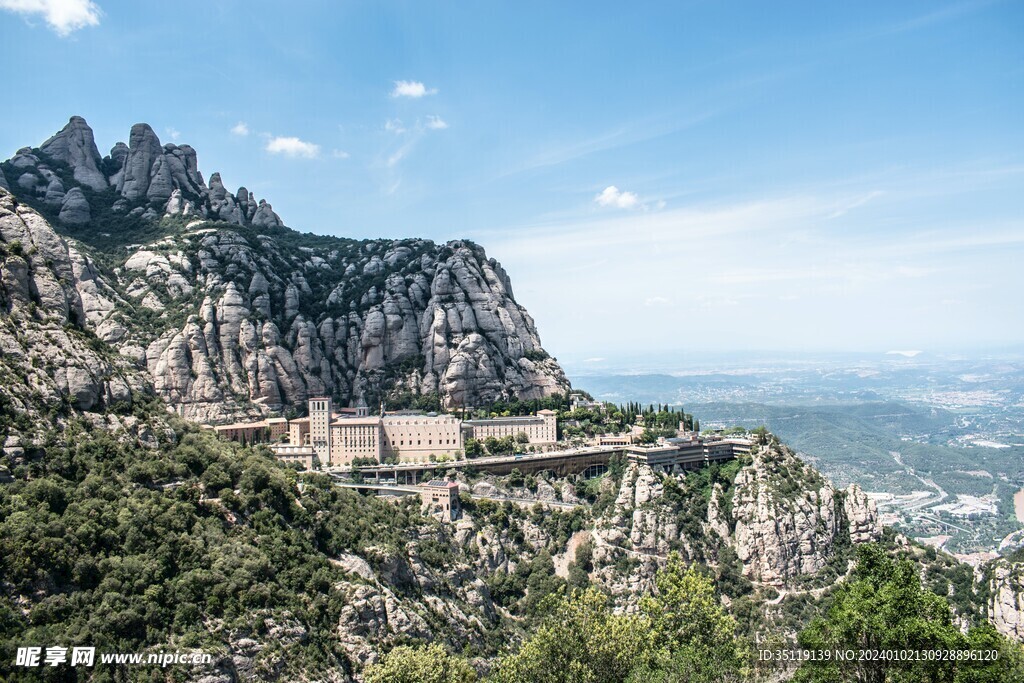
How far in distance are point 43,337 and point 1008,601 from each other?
280 feet

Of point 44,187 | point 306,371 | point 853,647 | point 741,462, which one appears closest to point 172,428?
point 853,647

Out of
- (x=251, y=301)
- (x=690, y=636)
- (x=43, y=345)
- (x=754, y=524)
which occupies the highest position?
(x=251, y=301)

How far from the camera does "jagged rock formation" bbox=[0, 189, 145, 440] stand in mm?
50281

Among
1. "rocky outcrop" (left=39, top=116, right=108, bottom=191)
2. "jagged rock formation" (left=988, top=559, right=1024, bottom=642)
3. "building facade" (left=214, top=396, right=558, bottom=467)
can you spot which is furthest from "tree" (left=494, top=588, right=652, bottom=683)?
"rocky outcrop" (left=39, top=116, right=108, bottom=191)

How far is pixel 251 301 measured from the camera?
395 ft

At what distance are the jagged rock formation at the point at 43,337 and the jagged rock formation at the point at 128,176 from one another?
81956 mm

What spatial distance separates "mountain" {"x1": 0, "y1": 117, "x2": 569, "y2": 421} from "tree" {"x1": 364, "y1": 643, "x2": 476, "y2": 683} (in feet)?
226

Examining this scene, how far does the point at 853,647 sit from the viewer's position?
40.6m

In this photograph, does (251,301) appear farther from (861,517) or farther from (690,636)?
(861,517)

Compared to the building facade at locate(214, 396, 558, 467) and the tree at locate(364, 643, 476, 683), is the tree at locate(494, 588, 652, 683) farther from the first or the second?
the building facade at locate(214, 396, 558, 467)

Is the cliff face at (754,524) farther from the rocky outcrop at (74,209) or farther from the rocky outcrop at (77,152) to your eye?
the rocky outcrop at (77,152)

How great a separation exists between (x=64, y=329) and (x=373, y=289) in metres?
77.5

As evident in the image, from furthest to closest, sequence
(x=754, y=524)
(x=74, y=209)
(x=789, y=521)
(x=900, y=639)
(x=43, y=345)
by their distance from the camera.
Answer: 1. (x=74, y=209)
2. (x=754, y=524)
3. (x=789, y=521)
4. (x=43, y=345)
5. (x=900, y=639)

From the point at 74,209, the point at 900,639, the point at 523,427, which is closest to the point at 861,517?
the point at 523,427
